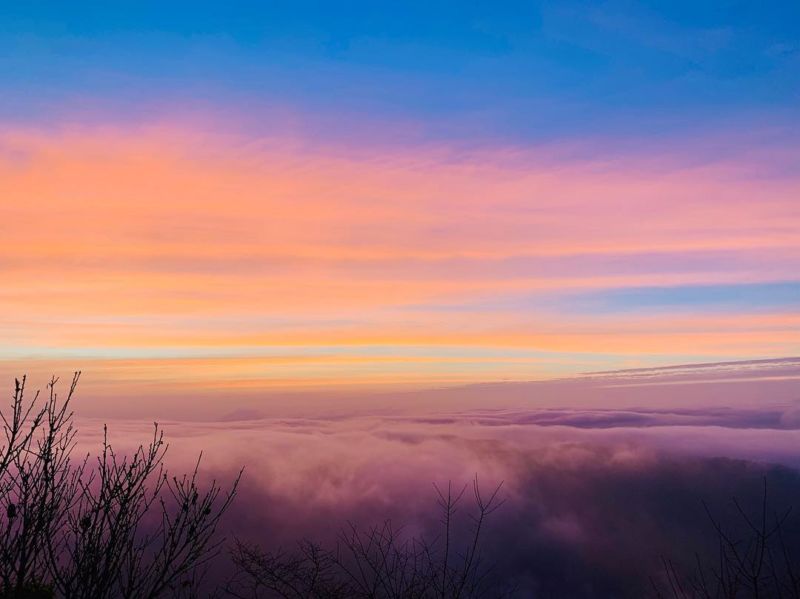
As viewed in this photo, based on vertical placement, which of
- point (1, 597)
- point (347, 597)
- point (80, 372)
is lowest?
point (347, 597)

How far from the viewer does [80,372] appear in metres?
13.4

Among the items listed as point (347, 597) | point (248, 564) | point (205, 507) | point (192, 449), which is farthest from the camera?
point (192, 449)

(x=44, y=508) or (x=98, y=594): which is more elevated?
(x=44, y=508)

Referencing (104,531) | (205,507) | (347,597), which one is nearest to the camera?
(205,507)

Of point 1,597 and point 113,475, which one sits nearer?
point 1,597

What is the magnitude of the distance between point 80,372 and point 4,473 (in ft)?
7.29

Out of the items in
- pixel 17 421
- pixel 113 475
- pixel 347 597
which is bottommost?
pixel 347 597

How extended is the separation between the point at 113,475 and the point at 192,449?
182 meters

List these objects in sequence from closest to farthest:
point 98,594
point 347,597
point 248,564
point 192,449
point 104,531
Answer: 1. point 98,594
2. point 104,531
3. point 347,597
4. point 248,564
5. point 192,449

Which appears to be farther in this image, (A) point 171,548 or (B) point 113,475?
(B) point 113,475

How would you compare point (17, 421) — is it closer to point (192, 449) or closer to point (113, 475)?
point (113, 475)

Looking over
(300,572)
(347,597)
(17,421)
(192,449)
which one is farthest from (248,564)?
(192,449)

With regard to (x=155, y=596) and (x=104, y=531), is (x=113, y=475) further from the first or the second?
(x=155, y=596)

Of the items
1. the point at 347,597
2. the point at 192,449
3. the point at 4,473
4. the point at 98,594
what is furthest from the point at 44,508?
the point at 192,449
